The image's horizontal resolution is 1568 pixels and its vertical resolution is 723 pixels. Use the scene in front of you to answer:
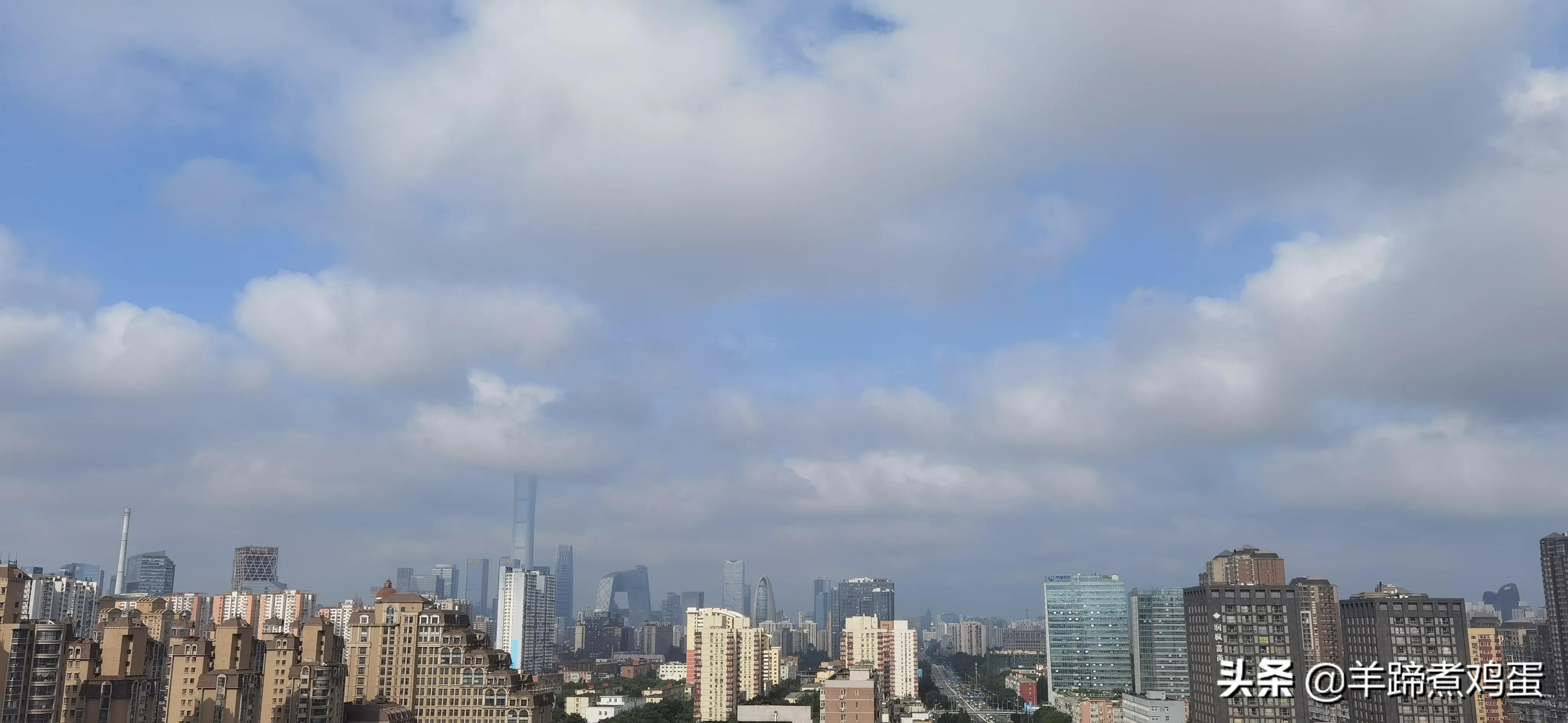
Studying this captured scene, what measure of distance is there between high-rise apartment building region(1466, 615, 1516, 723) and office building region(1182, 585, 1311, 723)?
7.89m

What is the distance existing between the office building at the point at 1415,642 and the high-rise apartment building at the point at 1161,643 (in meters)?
61.8

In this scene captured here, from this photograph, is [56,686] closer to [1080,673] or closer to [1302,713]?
[1302,713]

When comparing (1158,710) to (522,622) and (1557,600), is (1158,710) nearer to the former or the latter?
(1557,600)

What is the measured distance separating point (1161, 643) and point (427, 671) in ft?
279

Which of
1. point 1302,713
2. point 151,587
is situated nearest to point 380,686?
point 1302,713

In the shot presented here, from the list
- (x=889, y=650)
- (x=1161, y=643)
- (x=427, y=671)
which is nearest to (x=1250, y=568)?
(x=1161, y=643)

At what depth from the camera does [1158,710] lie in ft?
276

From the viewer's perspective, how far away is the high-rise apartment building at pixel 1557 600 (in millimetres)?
86125

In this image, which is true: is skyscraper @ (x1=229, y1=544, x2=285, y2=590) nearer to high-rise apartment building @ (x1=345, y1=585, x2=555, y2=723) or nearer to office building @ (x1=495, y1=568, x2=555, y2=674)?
office building @ (x1=495, y1=568, x2=555, y2=674)

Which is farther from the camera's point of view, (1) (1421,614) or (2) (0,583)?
(1) (1421,614)

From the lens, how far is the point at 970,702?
14812 centimetres

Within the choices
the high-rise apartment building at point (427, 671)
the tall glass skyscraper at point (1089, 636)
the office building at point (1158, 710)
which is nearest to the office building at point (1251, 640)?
the office building at point (1158, 710)

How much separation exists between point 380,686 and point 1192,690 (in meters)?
46.0

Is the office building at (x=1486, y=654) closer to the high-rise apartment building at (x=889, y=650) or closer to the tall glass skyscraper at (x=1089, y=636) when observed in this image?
the tall glass skyscraper at (x=1089, y=636)
